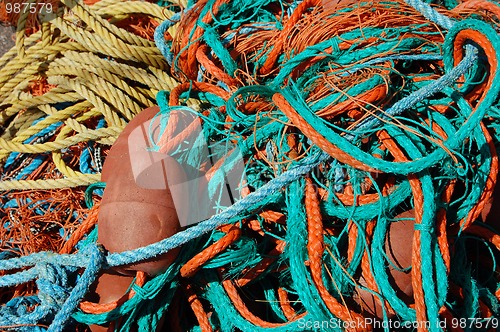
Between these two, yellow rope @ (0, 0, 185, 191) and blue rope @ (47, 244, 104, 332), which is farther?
yellow rope @ (0, 0, 185, 191)

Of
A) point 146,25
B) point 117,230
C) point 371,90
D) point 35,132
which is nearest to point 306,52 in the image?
point 371,90

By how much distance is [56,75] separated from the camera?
2018 mm

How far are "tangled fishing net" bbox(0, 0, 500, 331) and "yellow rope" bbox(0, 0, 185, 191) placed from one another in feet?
0.50

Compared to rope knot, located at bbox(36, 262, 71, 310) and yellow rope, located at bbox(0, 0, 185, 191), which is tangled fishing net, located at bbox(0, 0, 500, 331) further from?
yellow rope, located at bbox(0, 0, 185, 191)

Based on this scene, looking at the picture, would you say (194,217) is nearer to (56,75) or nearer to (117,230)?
(117,230)

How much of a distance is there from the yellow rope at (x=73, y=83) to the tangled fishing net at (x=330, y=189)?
0.50ft

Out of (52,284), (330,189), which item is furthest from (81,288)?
(330,189)

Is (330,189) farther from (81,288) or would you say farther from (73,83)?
(73,83)

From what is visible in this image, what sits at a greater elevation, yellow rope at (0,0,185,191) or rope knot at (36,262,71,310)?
yellow rope at (0,0,185,191)

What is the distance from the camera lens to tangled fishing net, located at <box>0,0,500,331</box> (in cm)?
141

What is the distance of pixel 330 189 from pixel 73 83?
109 centimetres

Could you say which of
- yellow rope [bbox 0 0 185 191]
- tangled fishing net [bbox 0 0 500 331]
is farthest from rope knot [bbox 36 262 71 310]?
yellow rope [bbox 0 0 185 191]

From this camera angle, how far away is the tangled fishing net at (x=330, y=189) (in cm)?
141

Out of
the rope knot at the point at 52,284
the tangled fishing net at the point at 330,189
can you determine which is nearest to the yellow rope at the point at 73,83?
the tangled fishing net at the point at 330,189
